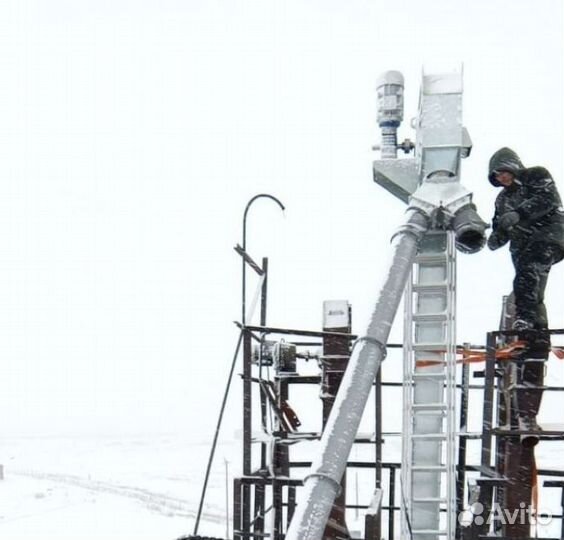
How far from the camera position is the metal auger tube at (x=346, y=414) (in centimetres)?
433

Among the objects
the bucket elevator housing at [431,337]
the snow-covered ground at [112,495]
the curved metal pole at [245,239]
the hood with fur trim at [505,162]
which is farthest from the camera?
the snow-covered ground at [112,495]

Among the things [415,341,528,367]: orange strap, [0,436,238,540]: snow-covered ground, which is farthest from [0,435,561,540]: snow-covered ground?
[415,341,528,367]: orange strap

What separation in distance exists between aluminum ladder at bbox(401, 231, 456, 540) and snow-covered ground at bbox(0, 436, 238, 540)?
3471cm

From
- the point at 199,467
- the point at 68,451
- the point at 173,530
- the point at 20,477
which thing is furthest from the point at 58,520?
the point at 68,451

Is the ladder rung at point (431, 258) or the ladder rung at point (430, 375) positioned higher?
the ladder rung at point (431, 258)

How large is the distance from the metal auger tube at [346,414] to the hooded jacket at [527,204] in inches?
69.1

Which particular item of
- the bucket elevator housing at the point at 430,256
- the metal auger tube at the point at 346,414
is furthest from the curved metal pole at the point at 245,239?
the metal auger tube at the point at 346,414

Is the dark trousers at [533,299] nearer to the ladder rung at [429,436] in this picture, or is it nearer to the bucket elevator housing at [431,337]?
the bucket elevator housing at [431,337]

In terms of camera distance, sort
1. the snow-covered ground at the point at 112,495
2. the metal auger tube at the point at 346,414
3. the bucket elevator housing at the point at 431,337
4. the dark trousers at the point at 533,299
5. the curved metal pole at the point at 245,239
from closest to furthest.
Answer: the metal auger tube at the point at 346,414 → the bucket elevator housing at the point at 431,337 → the dark trousers at the point at 533,299 → the curved metal pole at the point at 245,239 → the snow-covered ground at the point at 112,495

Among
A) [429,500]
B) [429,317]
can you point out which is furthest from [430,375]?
[429,500]

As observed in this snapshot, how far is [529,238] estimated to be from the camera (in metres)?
6.79

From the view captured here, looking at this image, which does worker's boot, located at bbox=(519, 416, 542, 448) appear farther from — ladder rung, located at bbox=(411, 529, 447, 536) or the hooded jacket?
the hooded jacket

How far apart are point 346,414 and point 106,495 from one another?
5734cm

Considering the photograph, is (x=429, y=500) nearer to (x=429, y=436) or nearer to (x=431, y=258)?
(x=429, y=436)
